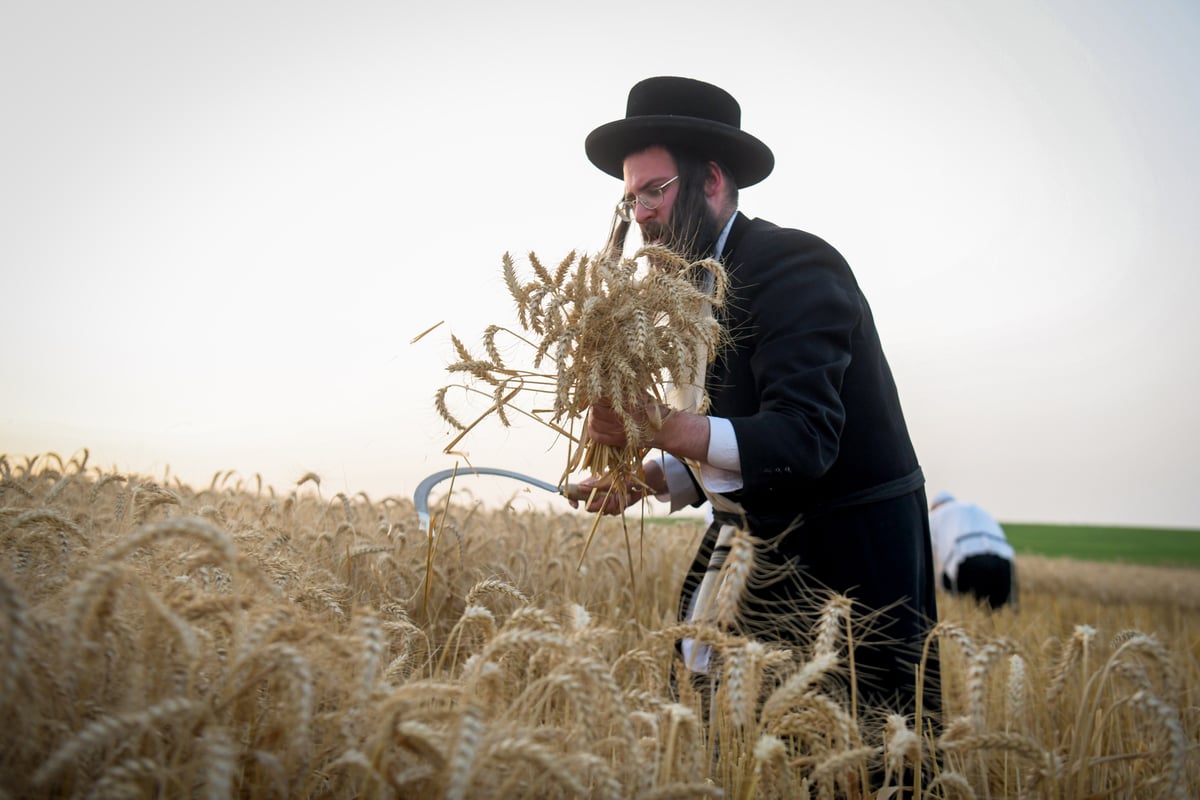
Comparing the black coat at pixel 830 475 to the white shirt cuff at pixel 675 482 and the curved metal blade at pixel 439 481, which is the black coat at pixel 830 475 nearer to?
the white shirt cuff at pixel 675 482

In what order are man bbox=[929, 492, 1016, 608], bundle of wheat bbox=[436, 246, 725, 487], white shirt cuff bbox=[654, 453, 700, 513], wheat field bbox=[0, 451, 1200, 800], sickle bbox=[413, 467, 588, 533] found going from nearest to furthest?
wheat field bbox=[0, 451, 1200, 800] < bundle of wheat bbox=[436, 246, 725, 487] < sickle bbox=[413, 467, 588, 533] < white shirt cuff bbox=[654, 453, 700, 513] < man bbox=[929, 492, 1016, 608]

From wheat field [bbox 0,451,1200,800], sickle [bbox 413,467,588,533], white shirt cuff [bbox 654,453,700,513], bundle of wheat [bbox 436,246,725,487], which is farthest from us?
white shirt cuff [bbox 654,453,700,513]

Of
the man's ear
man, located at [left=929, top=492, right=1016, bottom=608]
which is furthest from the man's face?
man, located at [left=929, top=492, right=1016, bottom=608]

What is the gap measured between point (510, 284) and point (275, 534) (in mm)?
1088

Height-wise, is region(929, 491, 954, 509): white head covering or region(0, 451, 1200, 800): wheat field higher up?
region(929, 491, 954, 509): white head covering

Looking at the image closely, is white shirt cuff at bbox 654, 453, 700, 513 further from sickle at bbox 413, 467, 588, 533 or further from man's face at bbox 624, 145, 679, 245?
man's face at bbox 624, 145, 679, 245

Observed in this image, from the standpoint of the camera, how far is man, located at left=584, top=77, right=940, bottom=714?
7.41 feet

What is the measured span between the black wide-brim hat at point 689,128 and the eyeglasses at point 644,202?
→ 0.24 metres

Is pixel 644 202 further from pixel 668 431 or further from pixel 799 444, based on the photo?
pixel 799 444

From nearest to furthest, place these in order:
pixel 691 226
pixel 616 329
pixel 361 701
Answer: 1. pixel 361 701
2. pixel 616 329
3. pixel 691 226

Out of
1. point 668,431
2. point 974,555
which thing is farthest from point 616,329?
point 974,555

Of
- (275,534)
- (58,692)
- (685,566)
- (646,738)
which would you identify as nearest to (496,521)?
(685,566)

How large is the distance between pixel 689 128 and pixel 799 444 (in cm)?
136

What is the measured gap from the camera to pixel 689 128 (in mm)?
2990
